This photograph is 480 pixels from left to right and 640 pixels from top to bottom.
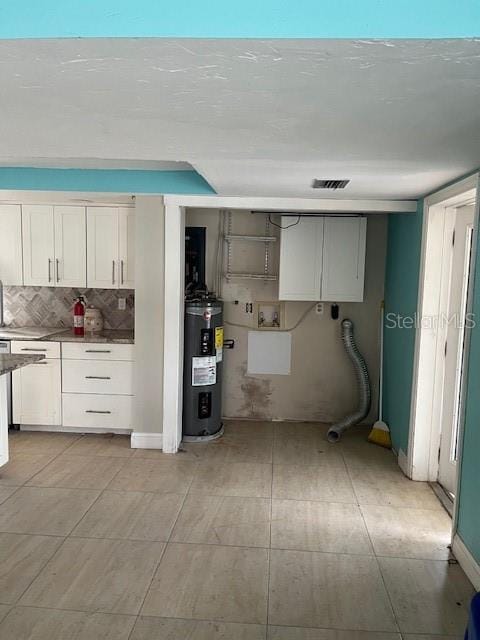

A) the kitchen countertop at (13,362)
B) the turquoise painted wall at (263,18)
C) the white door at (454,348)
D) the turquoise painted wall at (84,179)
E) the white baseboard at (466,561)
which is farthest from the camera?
the turquoise painted wall at (84,179)

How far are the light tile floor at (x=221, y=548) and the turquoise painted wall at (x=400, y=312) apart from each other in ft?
1.48

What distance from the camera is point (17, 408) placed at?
4.76m

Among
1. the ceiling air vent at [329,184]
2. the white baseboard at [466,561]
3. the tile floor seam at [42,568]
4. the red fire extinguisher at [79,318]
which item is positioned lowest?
the tile floor seam at [42,568]

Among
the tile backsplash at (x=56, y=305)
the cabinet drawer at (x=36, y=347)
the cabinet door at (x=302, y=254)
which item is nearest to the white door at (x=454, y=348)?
the cabinet door at (x=302, y=254)

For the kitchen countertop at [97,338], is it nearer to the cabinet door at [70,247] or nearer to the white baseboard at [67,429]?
the cabinet door at [70,247]

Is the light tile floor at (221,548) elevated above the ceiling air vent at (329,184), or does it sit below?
below

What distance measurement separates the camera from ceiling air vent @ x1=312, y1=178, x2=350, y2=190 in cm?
327

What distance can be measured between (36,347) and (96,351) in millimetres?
543

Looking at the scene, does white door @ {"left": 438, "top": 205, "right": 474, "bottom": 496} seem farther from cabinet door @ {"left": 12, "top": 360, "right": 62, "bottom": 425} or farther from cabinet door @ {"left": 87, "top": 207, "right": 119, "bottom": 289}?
Result: cabinet door @ {"left": 12, "top": 360, "right": 62, "bottom": 425}

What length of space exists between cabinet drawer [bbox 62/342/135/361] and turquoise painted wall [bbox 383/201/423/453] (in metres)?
2.32

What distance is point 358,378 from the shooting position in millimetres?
5012

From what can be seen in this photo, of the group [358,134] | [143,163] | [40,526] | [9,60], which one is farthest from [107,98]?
[40,526]

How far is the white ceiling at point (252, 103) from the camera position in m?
1.22

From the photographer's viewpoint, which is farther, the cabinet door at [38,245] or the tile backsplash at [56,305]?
the tile backsplash at [56,305]
